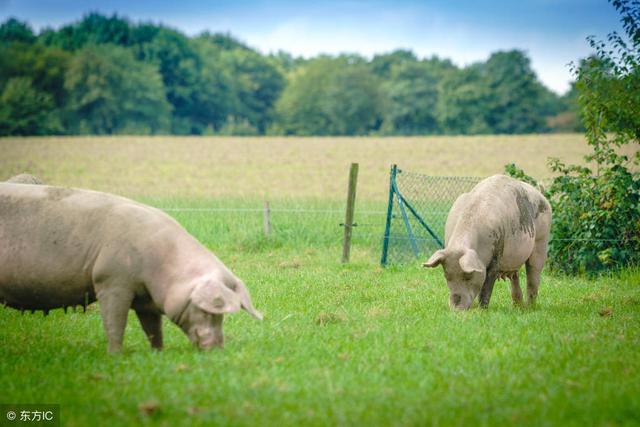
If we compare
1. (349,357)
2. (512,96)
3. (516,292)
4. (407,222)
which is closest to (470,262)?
(516,292)

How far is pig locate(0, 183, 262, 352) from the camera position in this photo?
25.5ft

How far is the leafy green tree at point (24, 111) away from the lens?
64.1 m

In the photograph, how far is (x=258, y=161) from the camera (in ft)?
151

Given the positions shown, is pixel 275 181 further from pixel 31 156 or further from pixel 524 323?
pixel 524 323

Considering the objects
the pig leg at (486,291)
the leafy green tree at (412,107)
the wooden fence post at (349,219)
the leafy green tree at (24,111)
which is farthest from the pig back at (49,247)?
the leafy green tree at (412,107)

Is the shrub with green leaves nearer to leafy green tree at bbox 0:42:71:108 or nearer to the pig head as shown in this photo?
the pig head

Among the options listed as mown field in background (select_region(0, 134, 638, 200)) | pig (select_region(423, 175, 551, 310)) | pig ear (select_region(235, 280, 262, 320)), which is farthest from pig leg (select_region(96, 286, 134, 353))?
mown field in background (select_region(0, 134, 638, 200))

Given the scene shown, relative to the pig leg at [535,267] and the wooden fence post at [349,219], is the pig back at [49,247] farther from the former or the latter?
the wooden fence post at [349,219]

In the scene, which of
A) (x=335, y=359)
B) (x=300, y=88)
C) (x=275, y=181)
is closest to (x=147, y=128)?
(x=300, y=88)

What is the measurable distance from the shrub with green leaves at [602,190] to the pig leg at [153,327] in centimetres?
823

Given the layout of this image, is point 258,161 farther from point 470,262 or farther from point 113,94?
point 113,94

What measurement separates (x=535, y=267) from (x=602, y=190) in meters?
3.71

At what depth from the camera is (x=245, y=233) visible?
1839 centimetres

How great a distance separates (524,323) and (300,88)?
90.2 metres
